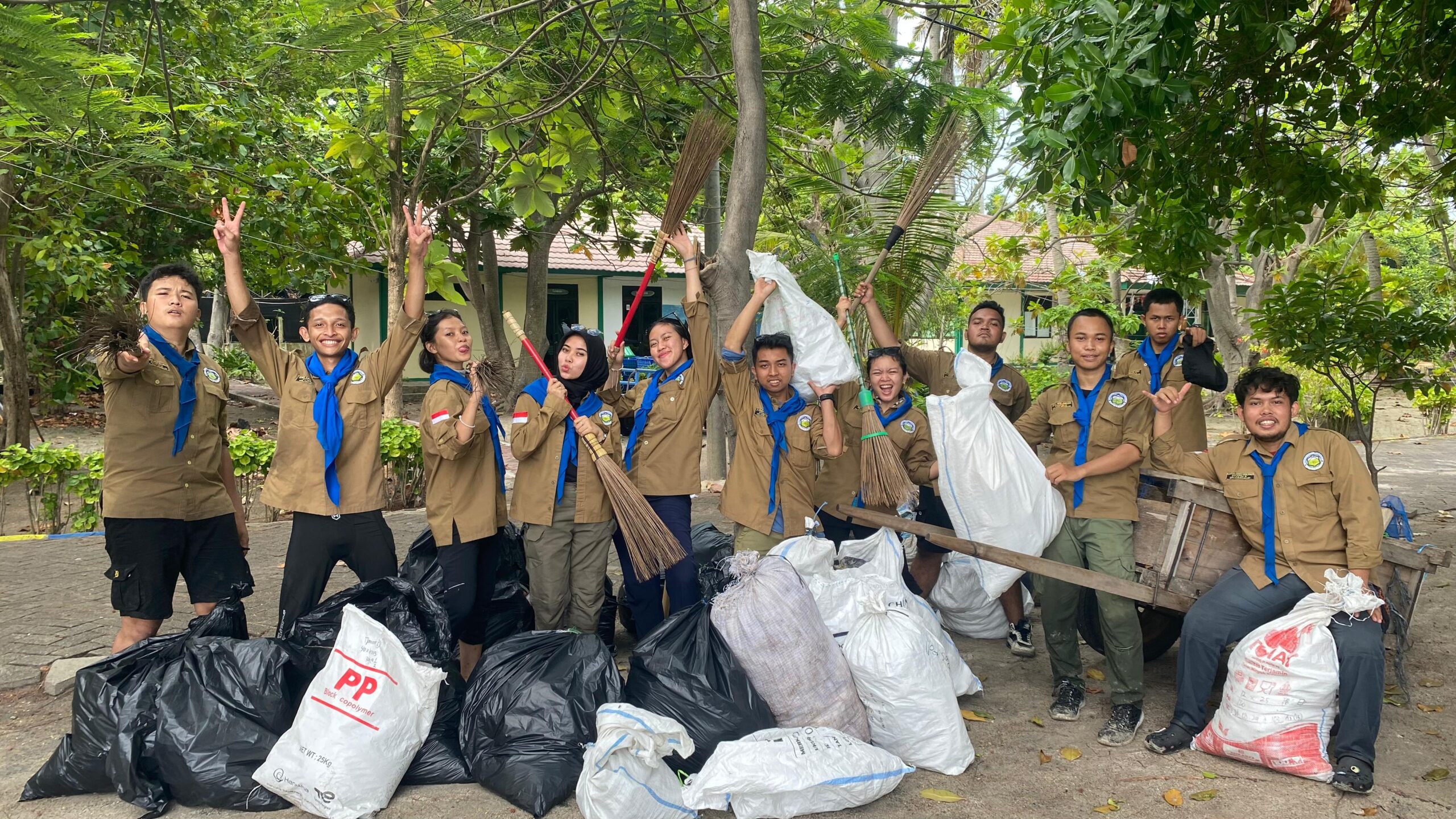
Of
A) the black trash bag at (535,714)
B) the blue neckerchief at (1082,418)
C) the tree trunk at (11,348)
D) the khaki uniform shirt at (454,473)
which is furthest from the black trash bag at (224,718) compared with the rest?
the tree trunk at (11,348)

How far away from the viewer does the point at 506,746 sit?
305cm

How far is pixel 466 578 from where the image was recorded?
363 centimetres

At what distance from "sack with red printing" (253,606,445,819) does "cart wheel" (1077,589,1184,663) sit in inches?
104

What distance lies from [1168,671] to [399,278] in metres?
5.96

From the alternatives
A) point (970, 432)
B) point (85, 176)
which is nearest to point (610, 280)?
point (85, 176)

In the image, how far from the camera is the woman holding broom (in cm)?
430

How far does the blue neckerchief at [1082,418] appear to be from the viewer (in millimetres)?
3785

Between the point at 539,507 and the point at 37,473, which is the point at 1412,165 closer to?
the point at 539,507

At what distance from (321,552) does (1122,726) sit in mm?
2904

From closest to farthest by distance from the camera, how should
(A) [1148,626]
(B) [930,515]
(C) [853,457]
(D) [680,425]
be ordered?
1. (D) [680,425]
2. (A) [1148,626]
3. (C) [853,457]
4. (B) [930,515]

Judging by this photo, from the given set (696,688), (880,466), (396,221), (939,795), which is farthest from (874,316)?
(396,221)

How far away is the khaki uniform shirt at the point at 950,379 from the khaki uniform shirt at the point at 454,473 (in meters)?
2.15

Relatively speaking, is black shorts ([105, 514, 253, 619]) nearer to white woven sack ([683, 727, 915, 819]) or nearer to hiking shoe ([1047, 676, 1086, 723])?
white woven sack ([683, 727, 915, 819])

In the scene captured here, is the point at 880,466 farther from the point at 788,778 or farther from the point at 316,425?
the point at 316,425
